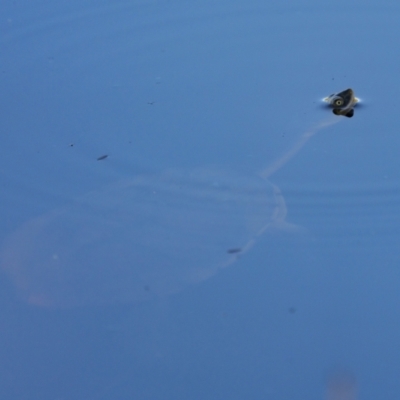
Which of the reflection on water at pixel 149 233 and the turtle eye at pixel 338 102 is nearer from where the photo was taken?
the reflection on water at pixel 149 233

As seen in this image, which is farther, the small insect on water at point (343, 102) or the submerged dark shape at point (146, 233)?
the small insect on water at point (343, 102)

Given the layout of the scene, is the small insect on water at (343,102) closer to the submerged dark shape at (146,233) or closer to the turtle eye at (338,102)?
the turtle eye at (338,102)

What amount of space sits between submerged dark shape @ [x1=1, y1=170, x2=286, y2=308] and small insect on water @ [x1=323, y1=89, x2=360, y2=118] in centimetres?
39

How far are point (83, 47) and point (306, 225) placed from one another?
109 cm

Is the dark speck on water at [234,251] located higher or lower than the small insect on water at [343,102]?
lower

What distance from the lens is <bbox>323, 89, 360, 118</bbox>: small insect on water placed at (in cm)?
182

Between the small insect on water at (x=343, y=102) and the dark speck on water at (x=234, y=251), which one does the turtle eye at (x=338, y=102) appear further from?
the dark speck on water at (x=234, y=251)

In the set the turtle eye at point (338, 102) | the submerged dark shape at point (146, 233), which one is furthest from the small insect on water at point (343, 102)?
the submerged dark shape at point (146, 233)

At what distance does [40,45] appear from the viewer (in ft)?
7.28

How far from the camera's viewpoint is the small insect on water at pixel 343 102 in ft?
5.98

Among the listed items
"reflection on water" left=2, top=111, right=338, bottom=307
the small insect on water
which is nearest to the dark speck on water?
"reflection on water" left=2, top=111, right=338, bottom=307

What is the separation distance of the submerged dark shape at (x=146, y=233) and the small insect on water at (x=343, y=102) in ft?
1.27

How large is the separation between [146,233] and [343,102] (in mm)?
706

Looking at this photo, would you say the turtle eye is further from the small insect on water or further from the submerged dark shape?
the submerged dark shape
